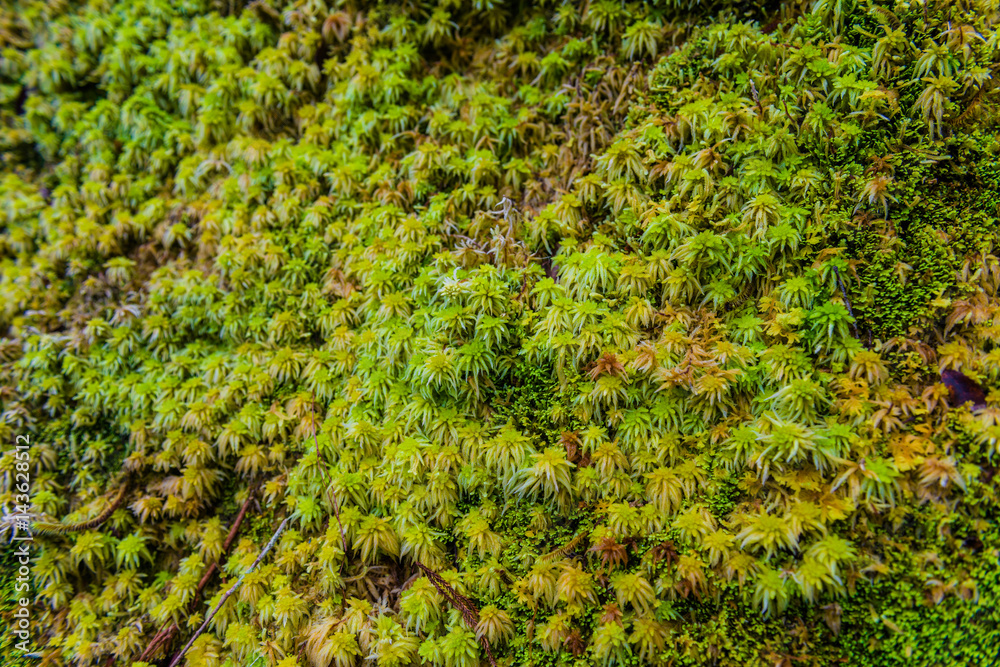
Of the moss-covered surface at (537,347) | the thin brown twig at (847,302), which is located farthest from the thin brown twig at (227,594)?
the thin brown twig at (847,302)

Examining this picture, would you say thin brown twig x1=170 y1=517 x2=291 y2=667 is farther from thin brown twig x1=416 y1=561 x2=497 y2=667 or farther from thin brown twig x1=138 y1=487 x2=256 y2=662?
thin brown twig x1=416 y1=561 x2=497 y2=667

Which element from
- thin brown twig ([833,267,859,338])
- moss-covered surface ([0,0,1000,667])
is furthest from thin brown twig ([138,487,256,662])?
thin brown twig ([833,267,859,338])

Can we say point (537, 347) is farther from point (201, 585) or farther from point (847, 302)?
point (201, 585)

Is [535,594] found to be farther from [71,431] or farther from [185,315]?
[71,431]

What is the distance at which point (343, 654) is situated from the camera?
273 centimetres

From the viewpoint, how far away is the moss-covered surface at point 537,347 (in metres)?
2.61

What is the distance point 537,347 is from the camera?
124 inches

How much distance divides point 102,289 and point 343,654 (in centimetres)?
340

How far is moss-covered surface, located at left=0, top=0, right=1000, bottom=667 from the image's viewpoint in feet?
8.55

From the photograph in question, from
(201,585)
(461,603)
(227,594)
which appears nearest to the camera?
(461,603)

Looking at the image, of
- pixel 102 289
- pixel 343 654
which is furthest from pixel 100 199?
pixel 343 654

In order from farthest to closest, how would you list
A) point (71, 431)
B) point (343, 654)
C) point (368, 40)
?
1. point (368, 40)
2. point (71, 431)
3. point (343, 654)

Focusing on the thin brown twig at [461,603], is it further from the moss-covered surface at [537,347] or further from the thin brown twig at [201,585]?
the thin brown twig at [201,585]

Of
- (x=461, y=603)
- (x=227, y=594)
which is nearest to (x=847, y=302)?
(x=461, y=603)
